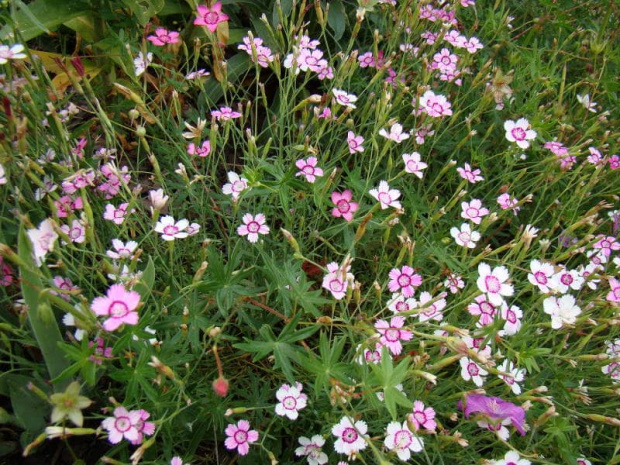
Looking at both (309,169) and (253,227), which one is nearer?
(253,227)

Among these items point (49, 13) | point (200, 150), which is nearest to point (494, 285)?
point (200, 150)

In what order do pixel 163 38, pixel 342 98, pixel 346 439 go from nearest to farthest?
pixel 346 439, pixel 342 98, pixel 163 38

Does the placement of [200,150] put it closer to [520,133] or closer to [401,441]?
[401,441]

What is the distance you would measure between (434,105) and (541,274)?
2.46 ft

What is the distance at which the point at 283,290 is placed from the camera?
143 centimetres

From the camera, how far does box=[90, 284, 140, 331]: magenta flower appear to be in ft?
3.67

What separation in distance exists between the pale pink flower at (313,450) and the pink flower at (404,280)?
1.55 ft

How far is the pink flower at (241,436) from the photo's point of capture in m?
1.38

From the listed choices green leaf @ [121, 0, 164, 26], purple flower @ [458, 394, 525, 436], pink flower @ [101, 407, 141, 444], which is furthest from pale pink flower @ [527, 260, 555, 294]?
green leaf @ [121, 0, 164, 26]

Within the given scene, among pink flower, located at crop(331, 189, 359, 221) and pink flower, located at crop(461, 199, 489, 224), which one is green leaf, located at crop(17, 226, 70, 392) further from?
pink flower, located at crop(461, 199, 489, 224)

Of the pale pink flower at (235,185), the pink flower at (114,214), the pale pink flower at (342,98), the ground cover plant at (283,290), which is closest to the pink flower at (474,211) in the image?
the ground cover plant at (283,290)

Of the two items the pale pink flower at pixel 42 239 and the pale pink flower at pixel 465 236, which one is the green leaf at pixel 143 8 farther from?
the pale pink flower at pixel 465 236

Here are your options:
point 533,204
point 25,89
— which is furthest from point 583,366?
point 25,89

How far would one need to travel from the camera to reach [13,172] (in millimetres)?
1450
